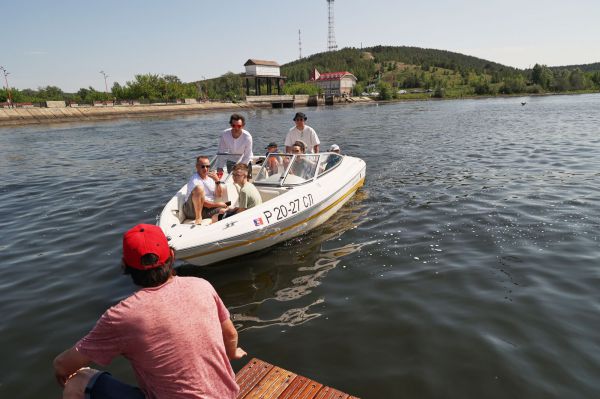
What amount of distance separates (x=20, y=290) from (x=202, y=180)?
3.87 metres

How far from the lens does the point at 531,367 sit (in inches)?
182

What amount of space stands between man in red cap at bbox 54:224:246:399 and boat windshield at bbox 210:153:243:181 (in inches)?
293

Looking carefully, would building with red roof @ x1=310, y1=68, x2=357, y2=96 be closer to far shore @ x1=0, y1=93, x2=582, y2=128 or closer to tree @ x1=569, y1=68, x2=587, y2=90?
tree @ x1=569, y1=68, x2=587, y2=90

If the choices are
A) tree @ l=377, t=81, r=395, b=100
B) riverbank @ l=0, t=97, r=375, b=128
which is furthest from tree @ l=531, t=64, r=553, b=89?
riverbank @ l=0, t=97, r=375, b=128

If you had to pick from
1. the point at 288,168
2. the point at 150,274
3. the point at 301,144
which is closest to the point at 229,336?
the point at 150,274

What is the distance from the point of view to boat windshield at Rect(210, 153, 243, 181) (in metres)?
9.93

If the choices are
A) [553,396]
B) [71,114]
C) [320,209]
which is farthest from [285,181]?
[71,114]

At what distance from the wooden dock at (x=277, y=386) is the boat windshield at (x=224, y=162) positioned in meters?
6.40

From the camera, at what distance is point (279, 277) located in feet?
23.5

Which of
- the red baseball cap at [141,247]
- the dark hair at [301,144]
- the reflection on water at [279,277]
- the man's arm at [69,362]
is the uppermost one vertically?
the red baseball cap at [141,247]

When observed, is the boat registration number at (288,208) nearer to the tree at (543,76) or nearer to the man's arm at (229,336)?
the man's arm at (229,336)

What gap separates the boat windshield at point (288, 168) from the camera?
9.55 metres

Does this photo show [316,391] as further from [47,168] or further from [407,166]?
[47,168]

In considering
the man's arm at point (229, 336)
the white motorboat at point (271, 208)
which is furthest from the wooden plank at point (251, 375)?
the white motorboat at point (271, 208)
